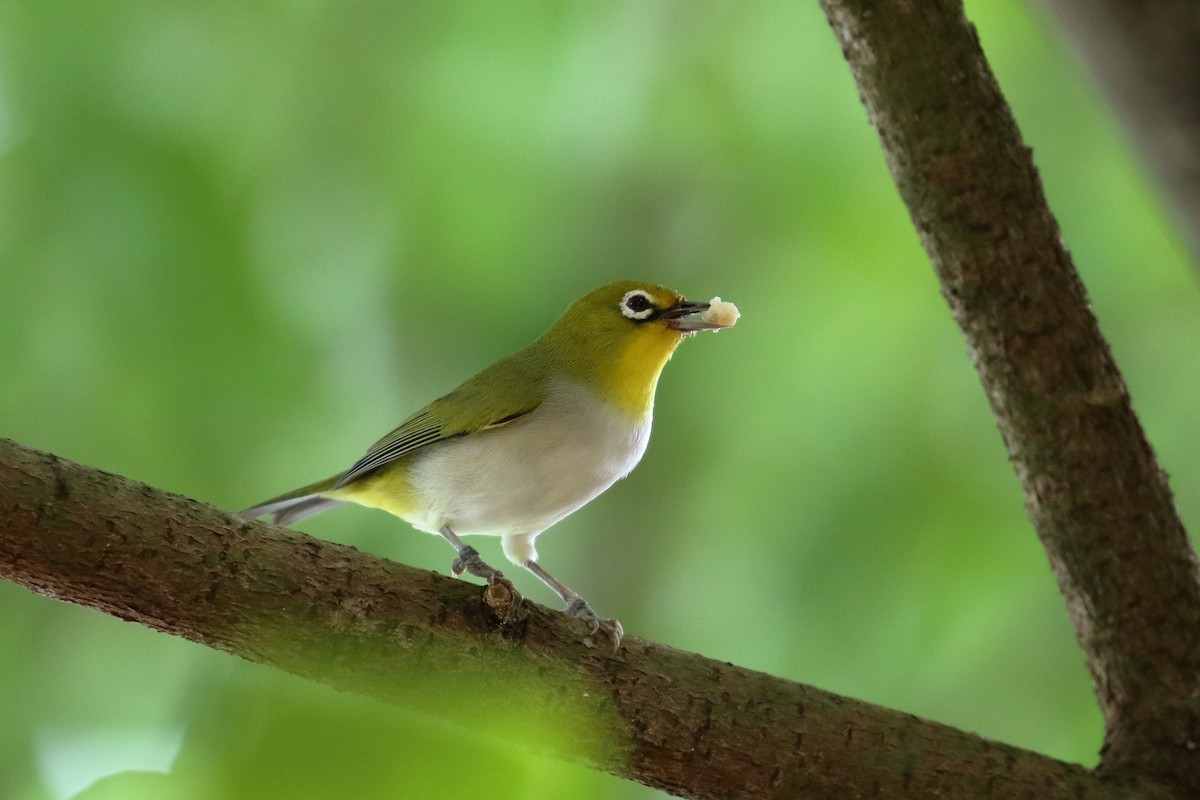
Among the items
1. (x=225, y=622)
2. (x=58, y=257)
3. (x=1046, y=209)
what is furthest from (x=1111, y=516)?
(x=58, y=257)

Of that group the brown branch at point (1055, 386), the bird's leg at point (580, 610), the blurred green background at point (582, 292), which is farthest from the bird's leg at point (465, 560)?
the brown branch at point (1055, 386)

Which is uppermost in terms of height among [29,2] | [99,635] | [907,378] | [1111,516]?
[29,2]

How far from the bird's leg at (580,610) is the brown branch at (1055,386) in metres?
1.39

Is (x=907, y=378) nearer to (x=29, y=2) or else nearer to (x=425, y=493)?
(x=425, y=493)

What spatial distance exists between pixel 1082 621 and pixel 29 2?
13.9 feet

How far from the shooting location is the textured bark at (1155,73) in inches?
103

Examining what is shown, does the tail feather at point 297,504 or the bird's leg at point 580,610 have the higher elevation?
the tail feather at point 297,504

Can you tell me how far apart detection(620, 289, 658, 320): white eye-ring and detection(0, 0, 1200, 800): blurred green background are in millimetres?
772

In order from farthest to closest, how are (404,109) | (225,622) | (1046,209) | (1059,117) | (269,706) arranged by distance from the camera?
(1059,117) < (404,109) < (1046,209) < (225,622) < (269,706)

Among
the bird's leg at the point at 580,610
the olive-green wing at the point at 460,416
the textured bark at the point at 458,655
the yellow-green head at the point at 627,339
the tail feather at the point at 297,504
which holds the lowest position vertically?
the textured bark at the point at 458,655

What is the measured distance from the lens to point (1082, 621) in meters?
3.51

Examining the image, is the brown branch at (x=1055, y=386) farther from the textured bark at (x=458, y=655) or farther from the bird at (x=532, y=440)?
the bird at (x=532, y=440)

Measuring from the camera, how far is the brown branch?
11.0 feet

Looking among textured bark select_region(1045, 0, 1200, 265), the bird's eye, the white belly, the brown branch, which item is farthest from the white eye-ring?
textured bark select_region(1045, 0, 1200, 265)
